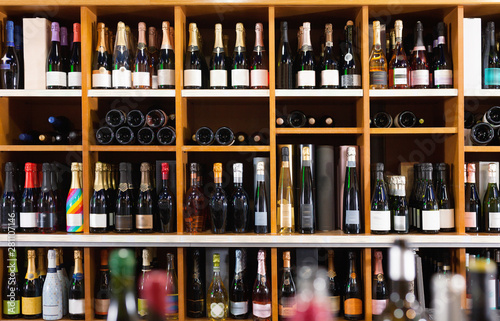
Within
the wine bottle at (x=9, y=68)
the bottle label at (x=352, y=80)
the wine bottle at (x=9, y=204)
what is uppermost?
the wine bottle at (x=9, y=68)

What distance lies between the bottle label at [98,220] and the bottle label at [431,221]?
1233 millimetres

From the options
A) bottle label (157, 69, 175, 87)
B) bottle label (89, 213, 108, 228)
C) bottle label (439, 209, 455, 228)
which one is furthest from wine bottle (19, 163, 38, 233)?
bottle label (439, 209, 455, 228)

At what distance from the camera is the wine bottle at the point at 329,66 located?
74.9 inches

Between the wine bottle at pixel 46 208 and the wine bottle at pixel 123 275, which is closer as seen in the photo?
the wine bottle at pixel 123 275

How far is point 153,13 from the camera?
1975 millimetres

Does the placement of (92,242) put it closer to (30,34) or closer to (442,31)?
(30,34)

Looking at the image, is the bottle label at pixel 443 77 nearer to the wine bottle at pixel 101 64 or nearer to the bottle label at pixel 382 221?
the bottle label at pixel 382 221

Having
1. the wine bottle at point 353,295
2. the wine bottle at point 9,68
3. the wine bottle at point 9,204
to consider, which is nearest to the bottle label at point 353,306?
the wine bottle at point 353,295

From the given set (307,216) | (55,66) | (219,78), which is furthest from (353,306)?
(55,66)

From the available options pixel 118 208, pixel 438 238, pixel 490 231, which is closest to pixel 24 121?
pixel 118 208

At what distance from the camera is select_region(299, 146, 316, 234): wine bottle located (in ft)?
6.19

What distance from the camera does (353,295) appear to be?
6.31 feet

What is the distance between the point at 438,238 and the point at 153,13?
4.68 ft

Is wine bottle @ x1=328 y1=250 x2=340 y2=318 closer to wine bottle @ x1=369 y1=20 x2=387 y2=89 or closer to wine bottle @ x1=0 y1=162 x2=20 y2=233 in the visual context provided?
wine bottle @ x1=369 y1=20 x2=387 y2=89
